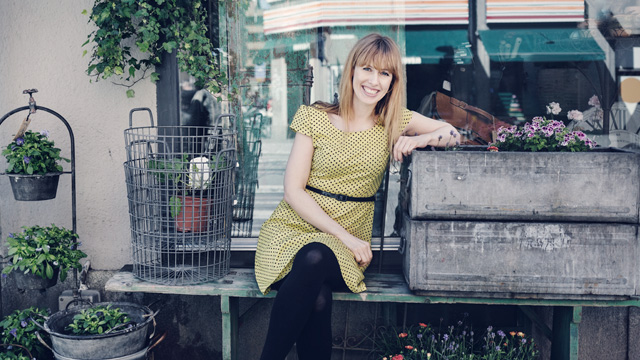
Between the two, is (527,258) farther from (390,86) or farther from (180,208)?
(180,208)

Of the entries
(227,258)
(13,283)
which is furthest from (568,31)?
(13,283)

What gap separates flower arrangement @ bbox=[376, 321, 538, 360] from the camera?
3096 millimetres

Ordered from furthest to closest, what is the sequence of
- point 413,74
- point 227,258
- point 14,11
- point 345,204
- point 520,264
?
point 413,74 → point 14,11 → point 227,258 → point 345,204 → point 520,264

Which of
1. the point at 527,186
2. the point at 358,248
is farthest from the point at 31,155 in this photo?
the point at 527,186

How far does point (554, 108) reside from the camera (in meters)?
3.63

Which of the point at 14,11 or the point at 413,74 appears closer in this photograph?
the point at 14,11

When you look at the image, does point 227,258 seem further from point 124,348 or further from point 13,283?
point 13,283

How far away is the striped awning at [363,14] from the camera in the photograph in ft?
12.2

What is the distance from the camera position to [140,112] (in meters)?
3.57

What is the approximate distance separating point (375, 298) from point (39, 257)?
1675 mm

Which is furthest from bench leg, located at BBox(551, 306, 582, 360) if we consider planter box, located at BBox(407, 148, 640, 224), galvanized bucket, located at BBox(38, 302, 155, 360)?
galvanized bucket, located at BBox(38, 302, 155, 360)

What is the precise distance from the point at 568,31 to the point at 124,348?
A: 3.03 metres

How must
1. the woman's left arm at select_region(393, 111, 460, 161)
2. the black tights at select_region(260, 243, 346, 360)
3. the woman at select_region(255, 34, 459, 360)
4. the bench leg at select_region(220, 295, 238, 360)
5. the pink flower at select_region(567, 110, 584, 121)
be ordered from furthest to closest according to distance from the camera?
the pink flower at select_region(567, 110, 584, 121), the bench leg at select_region(220, 295, 238, 360), the woman's left arm at select_region(393, 111, 460, 161), the woman at select_region(255, 34, 459, 360), the black tights at select_region(260, 243, 346, 360)

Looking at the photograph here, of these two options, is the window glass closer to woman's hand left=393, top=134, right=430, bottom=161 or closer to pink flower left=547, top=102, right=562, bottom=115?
pink flower left=547, top=102, right=562, bottom=115
